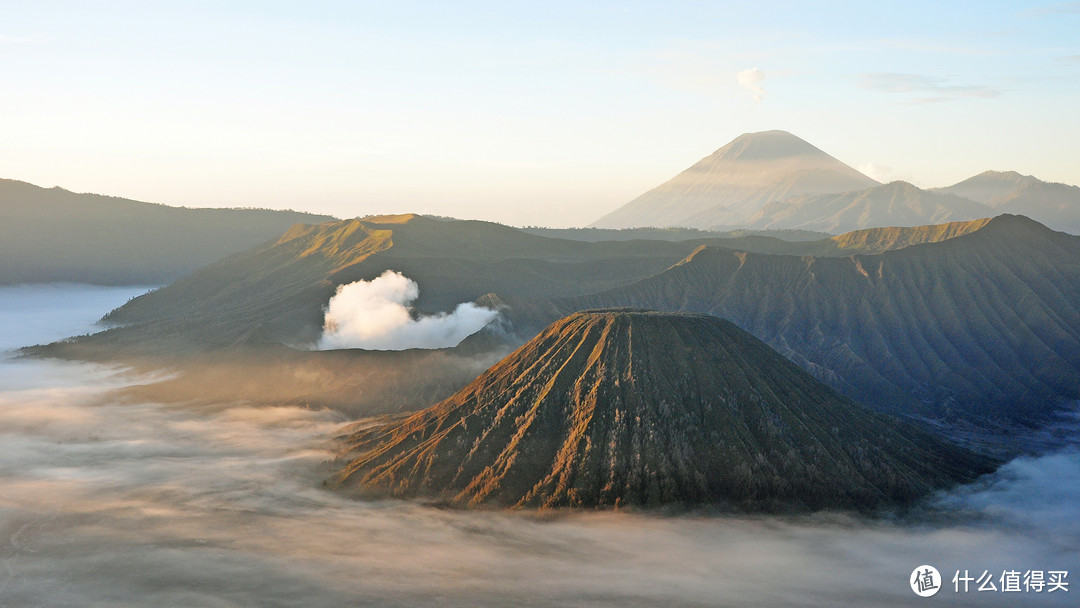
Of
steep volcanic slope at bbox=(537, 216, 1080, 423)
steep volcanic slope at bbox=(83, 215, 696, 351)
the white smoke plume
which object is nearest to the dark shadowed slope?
steep volcanic slope at bbox=(83, 215, 696, 351)

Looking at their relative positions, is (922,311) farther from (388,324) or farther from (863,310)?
(388,324)

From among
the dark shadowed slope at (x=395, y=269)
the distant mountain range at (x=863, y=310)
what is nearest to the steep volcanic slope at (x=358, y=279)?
the dark shadowed slope at (x=395, y=269)

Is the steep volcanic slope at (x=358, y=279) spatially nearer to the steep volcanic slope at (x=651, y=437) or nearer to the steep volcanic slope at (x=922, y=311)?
the steep volcanic slope at (x=922, y=311)

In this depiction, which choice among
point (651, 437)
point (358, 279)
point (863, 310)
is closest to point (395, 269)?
point (358, 279)

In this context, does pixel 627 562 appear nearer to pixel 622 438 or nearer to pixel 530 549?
pixel 530 549

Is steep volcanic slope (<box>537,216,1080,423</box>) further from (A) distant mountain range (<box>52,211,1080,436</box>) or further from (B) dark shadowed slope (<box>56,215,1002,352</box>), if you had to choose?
(B) dark shadowed slope (<box>56,215,1002,352</box>)
